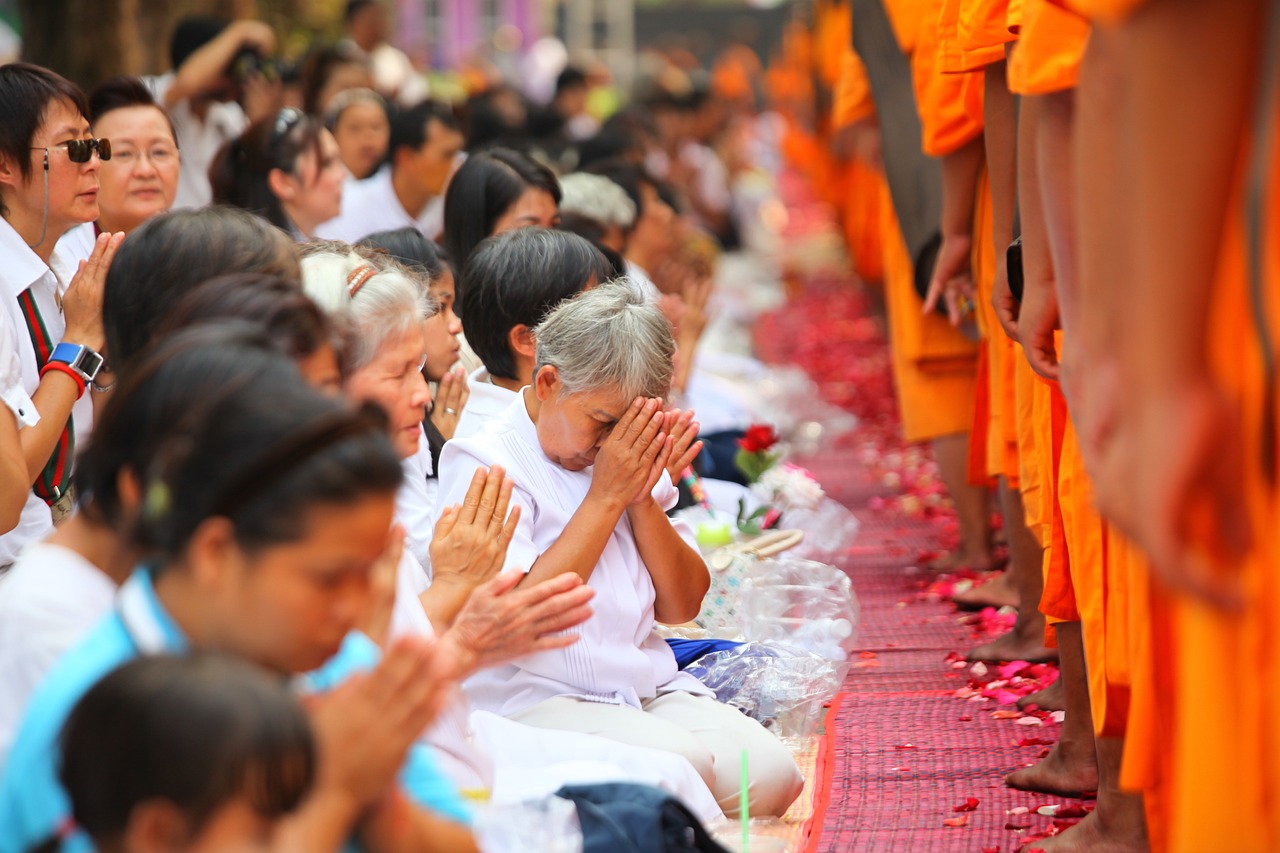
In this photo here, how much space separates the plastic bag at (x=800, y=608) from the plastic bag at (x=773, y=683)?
0.74 feet

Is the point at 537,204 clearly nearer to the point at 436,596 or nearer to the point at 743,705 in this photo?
the point at 743,705

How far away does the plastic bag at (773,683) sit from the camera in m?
3.35

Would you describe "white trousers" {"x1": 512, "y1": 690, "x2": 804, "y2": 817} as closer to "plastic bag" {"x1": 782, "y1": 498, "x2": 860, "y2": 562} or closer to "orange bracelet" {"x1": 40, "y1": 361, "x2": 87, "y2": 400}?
"orange bracelet" {"x1": 40, "y1": 361, "x2": 87, "y2": 400}

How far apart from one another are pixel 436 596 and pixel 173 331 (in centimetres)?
70

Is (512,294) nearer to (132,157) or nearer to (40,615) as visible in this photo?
(132,157)

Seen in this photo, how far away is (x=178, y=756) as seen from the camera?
1.52m

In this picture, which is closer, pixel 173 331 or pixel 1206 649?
pixel 1206 649

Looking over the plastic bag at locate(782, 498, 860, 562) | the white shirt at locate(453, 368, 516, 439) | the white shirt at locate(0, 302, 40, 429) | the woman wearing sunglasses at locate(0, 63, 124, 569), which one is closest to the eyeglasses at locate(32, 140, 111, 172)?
the woman wearing sunglasses at locate(0, 63, 124, 569)

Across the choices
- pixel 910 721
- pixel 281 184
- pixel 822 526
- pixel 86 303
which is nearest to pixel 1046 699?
pixel 910 721

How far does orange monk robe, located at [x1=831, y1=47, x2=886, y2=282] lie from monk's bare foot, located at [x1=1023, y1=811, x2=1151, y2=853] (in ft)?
10.9

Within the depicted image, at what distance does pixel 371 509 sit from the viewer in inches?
67.9

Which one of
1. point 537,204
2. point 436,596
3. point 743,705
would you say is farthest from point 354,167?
point 436,596

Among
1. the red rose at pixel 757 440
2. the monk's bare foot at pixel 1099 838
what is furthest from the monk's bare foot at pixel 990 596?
the monk's bare foot at pixel 1099 838

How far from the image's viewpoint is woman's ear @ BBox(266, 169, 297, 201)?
201 inches
